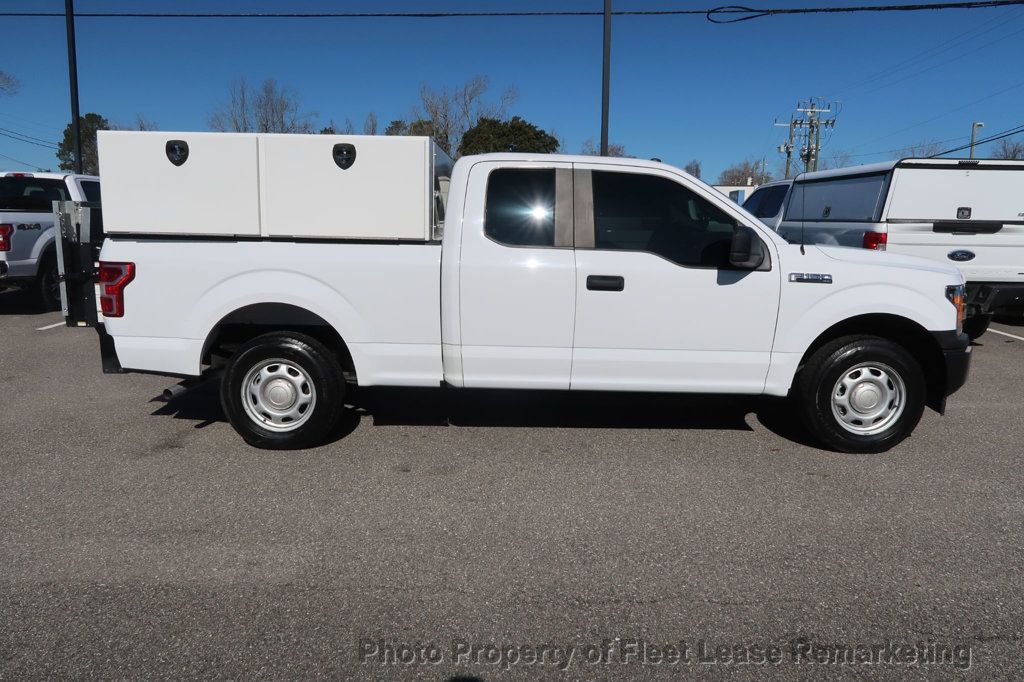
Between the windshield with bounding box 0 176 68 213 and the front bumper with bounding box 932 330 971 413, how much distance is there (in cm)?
1101

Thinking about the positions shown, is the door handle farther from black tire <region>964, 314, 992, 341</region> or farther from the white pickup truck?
black tire <region>964, 314, 992, 341</region>

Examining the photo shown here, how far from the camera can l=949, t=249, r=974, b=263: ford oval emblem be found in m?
→ 8.41

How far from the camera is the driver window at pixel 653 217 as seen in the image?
4.95 metres

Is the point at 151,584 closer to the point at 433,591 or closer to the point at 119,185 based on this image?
the point at 433,591

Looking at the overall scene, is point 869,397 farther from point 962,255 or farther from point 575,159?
point 962,255

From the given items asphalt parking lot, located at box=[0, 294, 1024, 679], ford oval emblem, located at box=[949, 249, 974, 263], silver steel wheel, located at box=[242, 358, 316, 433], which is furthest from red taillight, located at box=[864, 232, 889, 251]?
silver steel wheel, located at box=[242, 358, 316, 433]

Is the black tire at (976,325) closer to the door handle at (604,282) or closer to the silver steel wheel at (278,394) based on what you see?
the door handle at (604,282)

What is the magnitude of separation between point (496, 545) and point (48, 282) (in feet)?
33.4

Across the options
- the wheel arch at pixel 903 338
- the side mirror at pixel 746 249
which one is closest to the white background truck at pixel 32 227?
the side mirror at pixel 746 249

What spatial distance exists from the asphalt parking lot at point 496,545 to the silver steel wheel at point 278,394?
260 mm

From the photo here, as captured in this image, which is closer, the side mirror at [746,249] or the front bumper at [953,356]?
the side mirror at [746,249]

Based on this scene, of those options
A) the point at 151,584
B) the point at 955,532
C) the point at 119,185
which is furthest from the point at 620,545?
the point at 119,185

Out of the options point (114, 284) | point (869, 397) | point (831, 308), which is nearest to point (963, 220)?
point (869, 397)

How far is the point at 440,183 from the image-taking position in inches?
217
